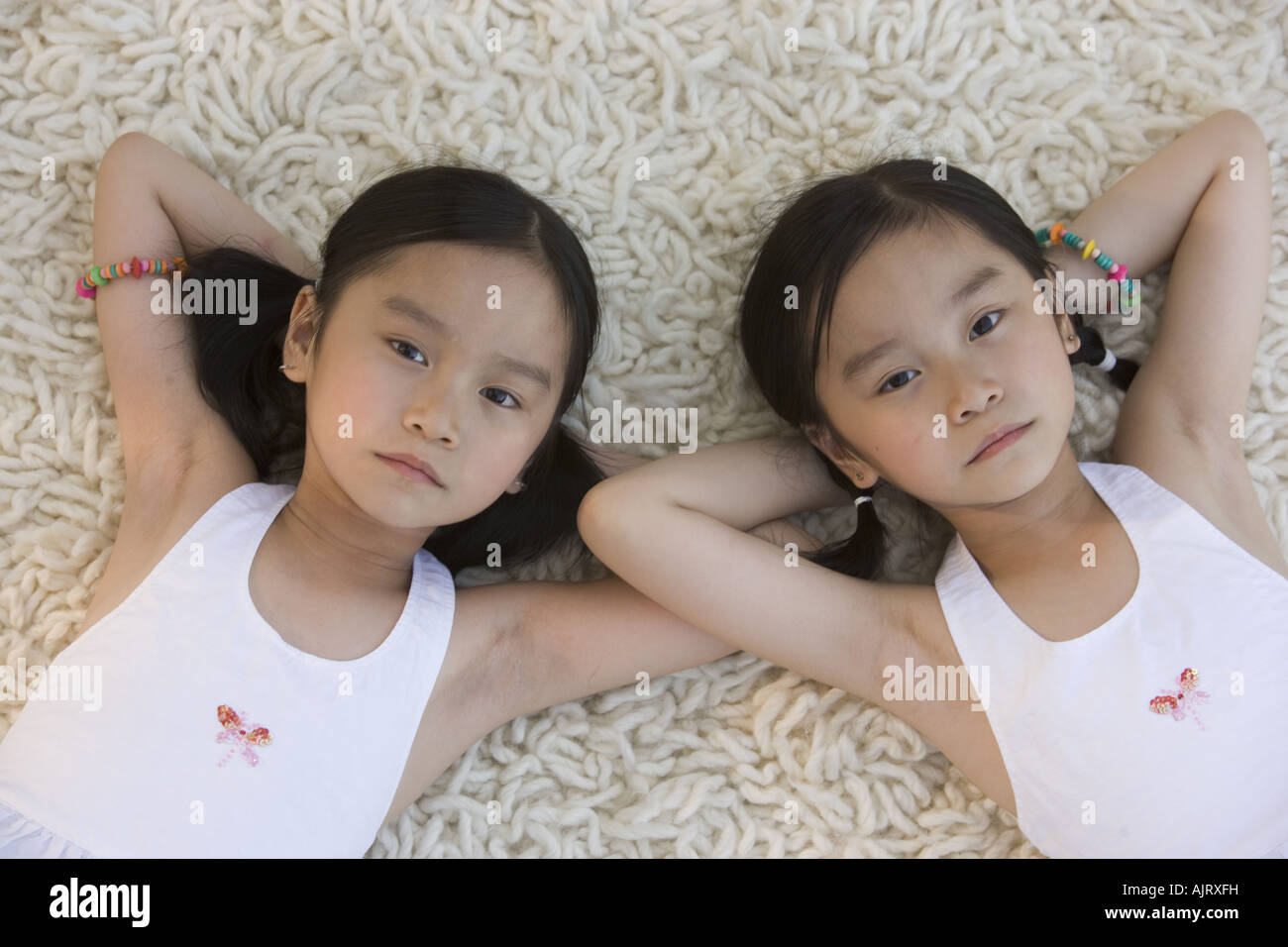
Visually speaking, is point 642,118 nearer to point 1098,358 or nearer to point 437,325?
point 437,325

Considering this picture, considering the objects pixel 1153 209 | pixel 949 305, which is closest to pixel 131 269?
pixel 949 305

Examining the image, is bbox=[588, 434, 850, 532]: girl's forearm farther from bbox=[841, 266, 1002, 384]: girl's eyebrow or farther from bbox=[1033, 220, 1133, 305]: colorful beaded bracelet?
bbox=[1033, 220, 1133, 305]: colorful beaded bracelet

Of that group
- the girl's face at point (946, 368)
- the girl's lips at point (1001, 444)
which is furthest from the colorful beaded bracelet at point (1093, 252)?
the girl's lips at point (1001, 444)

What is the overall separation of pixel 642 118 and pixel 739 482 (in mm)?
450

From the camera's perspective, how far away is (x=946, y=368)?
1.12 meters

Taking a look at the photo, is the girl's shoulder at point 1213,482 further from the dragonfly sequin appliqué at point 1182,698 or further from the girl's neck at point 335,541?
the girl's neck at point 335,541

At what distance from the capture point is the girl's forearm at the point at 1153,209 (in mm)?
1306

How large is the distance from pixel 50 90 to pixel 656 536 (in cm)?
87

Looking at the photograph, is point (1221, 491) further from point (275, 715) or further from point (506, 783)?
point (275, 715)

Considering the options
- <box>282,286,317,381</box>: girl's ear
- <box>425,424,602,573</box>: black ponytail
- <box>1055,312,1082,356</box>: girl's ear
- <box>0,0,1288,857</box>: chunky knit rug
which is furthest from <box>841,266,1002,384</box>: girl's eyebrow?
<box>282,286,317,381</box>: girl's ear

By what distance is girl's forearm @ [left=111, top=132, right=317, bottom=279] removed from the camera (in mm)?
1314

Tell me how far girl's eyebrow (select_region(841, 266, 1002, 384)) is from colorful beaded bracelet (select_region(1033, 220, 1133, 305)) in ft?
0.58

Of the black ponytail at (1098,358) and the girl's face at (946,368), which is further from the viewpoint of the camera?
the black ponytail at (1098,358)
